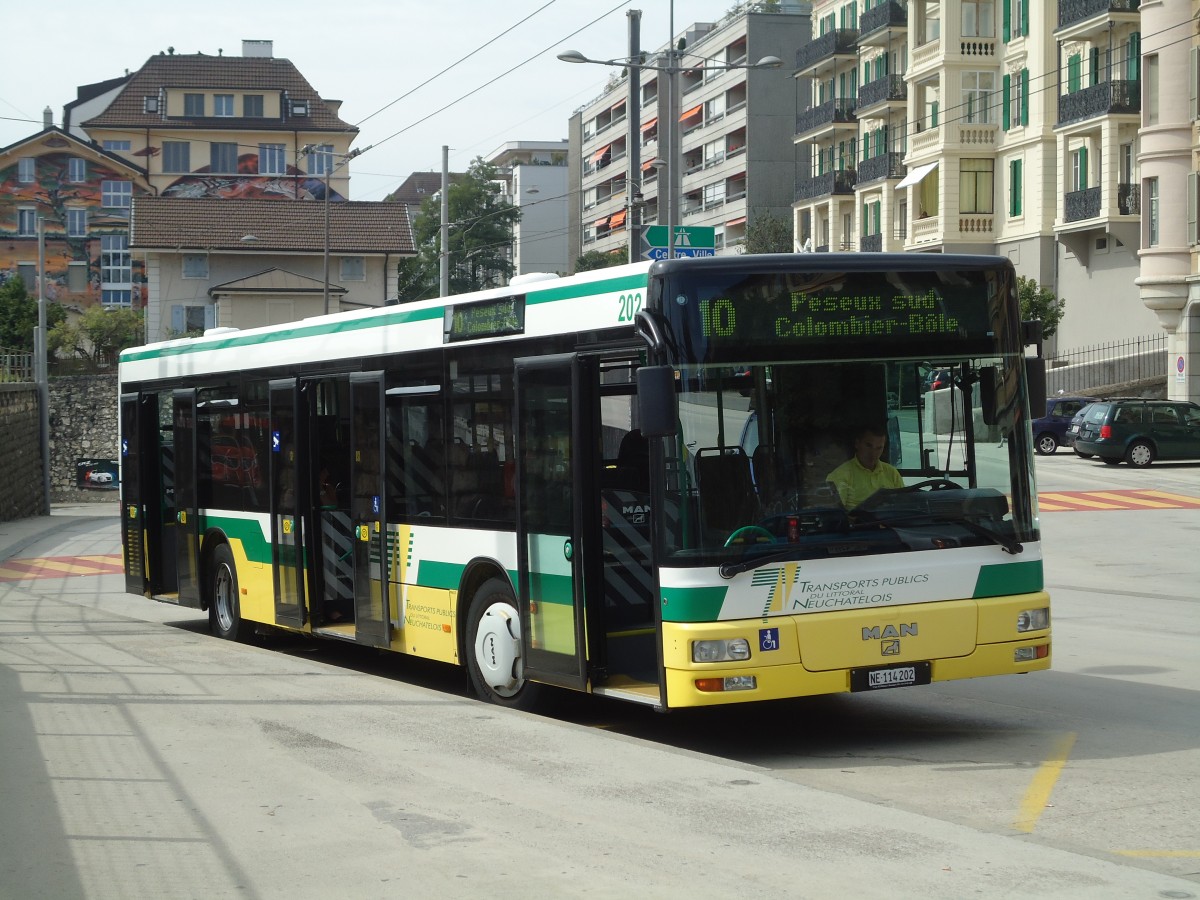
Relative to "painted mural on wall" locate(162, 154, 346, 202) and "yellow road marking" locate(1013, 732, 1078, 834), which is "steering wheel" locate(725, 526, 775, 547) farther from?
"painted mural on wall" locate(162, 154, 346, 202)

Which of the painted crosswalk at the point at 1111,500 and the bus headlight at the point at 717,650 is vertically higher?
the bus headlight at the point at 717,650

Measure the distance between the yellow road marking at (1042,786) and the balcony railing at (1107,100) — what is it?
4576 centimetres

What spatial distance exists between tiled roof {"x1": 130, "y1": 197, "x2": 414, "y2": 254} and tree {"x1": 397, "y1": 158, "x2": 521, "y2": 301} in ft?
84.1

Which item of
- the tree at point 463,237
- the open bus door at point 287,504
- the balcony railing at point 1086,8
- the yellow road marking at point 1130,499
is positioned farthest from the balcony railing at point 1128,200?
the tree at point 463,237

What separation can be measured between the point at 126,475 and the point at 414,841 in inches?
483

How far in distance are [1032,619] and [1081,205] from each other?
153 feet

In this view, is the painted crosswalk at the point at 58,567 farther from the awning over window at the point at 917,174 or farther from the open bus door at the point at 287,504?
the awning over window at the point at 917,174

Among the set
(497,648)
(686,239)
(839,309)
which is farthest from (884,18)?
(839,309)

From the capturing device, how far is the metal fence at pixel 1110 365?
51.8 metres

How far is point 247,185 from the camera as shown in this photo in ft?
339

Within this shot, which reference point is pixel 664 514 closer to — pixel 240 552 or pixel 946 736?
pixel 946 736

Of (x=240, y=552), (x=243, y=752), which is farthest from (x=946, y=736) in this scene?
(x=240, y=552)

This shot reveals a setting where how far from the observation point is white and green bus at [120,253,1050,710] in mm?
8633

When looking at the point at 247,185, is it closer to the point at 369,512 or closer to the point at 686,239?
the point at 686,239
